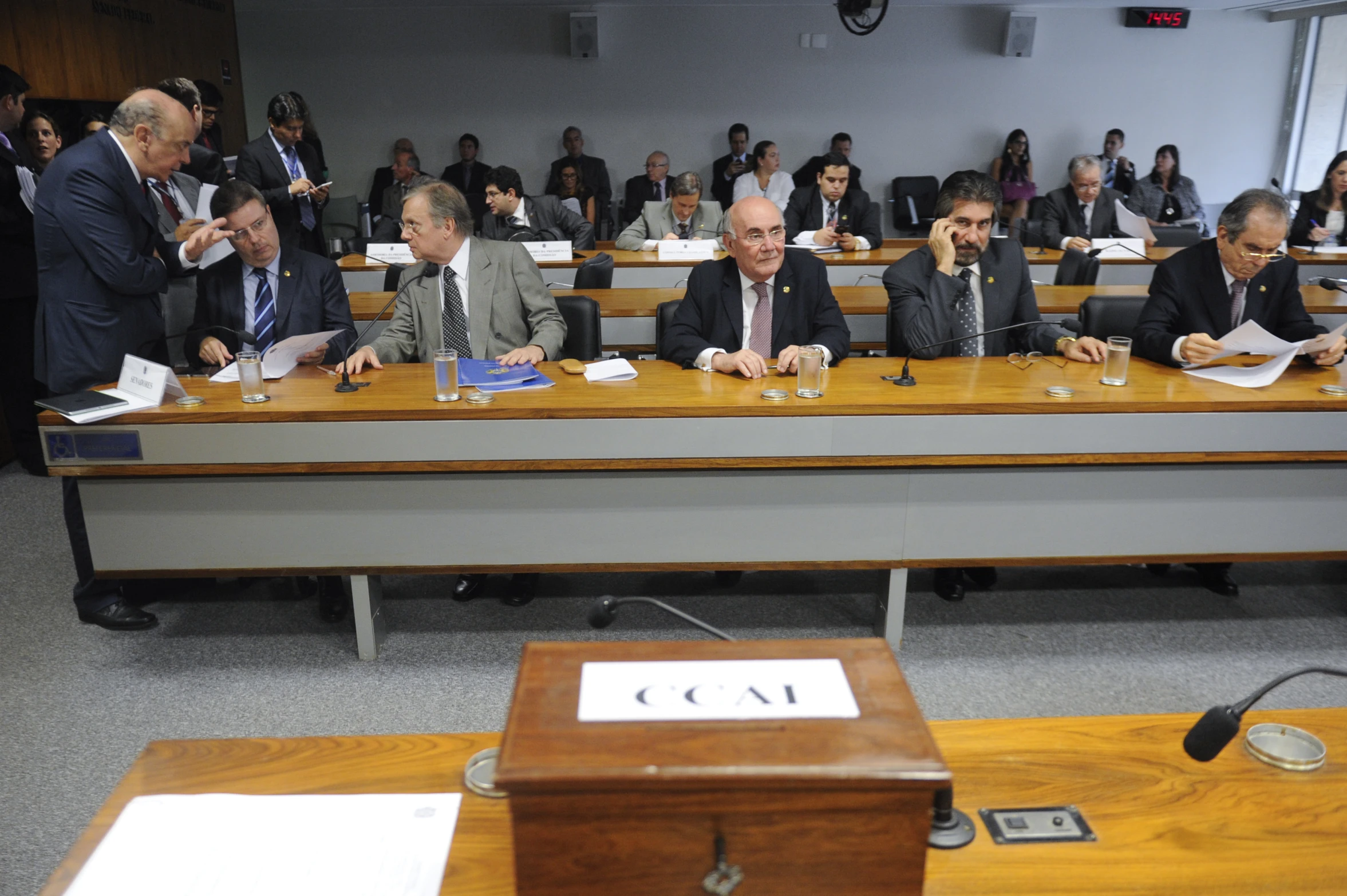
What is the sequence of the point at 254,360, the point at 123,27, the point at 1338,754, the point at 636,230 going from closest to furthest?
the point at 1338,754
the point at 254,360
the point at 636,230
the point at 123,27

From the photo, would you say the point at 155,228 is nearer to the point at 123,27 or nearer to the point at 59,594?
the point at 59,594

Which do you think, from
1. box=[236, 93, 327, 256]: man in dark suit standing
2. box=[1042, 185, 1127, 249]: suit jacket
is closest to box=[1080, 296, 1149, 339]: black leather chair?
box=[1042, 185, 1127, 249]: suit jacket

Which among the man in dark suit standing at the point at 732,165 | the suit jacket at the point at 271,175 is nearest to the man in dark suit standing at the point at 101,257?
the suit jacket at the point at 271,175

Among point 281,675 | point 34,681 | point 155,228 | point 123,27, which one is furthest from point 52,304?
point 123,27

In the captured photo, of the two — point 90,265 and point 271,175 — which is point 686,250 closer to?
point 271,175

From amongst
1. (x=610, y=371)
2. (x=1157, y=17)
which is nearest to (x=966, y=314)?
(x=610, y=371)

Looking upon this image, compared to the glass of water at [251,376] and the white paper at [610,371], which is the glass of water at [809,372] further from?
the glass of water at [251,376]

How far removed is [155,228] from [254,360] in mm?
830

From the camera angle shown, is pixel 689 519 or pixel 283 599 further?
pixel 283 599

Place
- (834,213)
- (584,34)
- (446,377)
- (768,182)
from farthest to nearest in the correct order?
(584,34) → (768,182) → (834,213) → (446,377)

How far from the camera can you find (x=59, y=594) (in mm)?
2992

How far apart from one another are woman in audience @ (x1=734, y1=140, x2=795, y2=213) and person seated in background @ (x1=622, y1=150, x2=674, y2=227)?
856 millimetres

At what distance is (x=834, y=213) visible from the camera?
610 cm

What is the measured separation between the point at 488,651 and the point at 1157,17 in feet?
31.0
